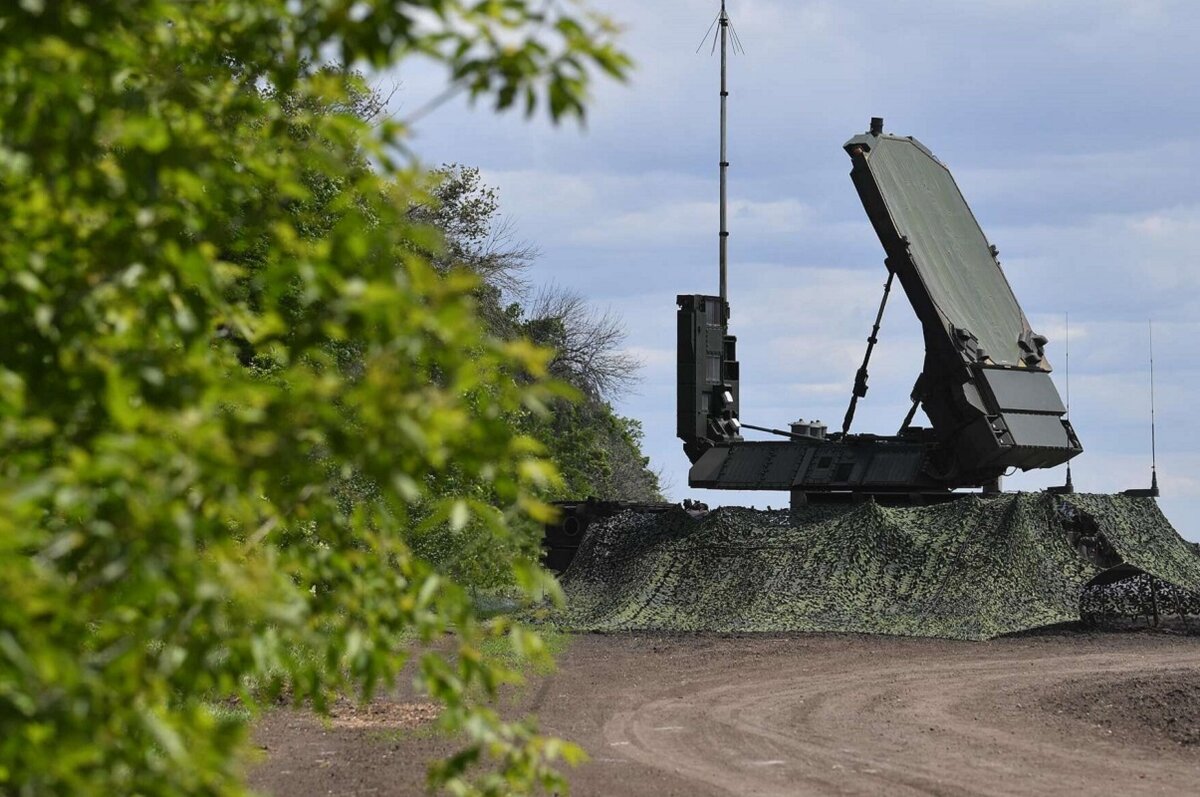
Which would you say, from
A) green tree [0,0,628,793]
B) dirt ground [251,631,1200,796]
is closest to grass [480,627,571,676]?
dirt ground [251,631,1200,796]

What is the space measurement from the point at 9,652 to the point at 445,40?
184 cm

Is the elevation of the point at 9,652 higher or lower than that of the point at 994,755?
higher

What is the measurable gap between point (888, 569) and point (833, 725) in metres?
8.91

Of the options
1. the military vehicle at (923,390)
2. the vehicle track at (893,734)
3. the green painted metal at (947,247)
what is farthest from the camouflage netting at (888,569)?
the vehicle track at (893,734)

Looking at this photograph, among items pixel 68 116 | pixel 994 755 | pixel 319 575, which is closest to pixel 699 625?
pixel 994 755

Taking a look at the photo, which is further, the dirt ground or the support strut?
the support strut

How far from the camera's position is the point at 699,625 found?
69.8 ft

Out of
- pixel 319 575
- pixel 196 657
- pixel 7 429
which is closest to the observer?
pixel 7 429

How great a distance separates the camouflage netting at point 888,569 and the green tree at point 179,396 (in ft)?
53.0

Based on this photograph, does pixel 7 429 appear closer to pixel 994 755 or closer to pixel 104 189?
pixel 104 189

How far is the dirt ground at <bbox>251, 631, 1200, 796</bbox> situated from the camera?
10211 millimetres

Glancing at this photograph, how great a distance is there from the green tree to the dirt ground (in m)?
5.59

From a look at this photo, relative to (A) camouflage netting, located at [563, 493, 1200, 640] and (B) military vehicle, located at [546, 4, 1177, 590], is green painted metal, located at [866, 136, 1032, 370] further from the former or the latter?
(A) camouflage netting, located at [563, 493, 1200, 640]

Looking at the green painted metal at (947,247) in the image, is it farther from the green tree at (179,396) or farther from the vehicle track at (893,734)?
the green tree at (179,396)
